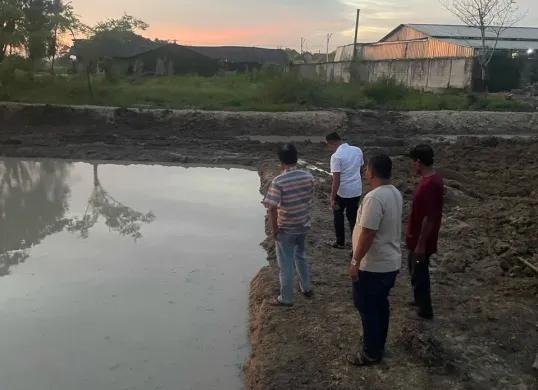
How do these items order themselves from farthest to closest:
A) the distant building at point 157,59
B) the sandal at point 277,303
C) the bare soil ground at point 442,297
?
the distant building at point 157,59, the sandal at point 277,303, the bare soil ground at point 442,297

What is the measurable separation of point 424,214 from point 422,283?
2.16 feet

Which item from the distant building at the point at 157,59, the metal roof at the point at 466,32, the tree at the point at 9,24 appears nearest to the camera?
the tree at the point at 9,24

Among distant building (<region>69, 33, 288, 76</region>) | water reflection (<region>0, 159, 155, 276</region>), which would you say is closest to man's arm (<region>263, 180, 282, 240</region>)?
water reflection (<region>0, 159, 155, 276</region>)

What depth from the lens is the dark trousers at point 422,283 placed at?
166 inches

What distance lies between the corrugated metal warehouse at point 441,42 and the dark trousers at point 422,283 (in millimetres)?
22596

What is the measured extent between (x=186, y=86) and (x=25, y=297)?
1953cm

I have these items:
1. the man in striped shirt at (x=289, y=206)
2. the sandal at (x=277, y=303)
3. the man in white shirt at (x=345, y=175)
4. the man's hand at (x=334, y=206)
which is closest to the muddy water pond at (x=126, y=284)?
the sandal at (x=277, y=303)

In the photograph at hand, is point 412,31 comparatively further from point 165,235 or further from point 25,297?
point 25,297

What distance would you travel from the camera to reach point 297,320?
14.6 feet

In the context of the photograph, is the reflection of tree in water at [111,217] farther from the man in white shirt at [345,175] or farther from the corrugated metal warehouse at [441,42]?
the corrugated metal warehouse at [441,42]

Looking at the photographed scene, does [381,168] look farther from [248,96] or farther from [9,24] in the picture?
[9,24]

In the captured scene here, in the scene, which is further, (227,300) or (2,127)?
(2,127)

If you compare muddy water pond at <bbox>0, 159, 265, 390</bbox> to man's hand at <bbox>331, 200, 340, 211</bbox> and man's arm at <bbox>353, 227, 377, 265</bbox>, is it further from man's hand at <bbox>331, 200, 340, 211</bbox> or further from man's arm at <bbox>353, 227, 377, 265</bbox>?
man's arm at <bbox>353, 227, 377, 265</bbox>

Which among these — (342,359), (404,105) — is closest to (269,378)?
Result: (342,359)
